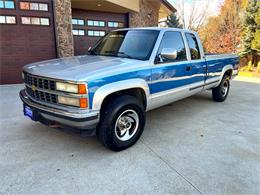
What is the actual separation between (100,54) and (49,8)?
18.7 ft

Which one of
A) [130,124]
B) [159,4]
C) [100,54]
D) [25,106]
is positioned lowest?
[130,124]

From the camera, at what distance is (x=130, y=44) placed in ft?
12.2

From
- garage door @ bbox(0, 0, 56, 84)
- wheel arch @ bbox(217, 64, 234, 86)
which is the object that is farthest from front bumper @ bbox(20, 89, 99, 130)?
garage door @ bbox(0, 0, 56, 84)

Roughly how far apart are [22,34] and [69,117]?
7.00m

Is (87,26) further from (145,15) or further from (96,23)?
(145,15)

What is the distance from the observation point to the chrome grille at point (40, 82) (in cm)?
274

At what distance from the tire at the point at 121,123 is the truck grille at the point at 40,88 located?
2.47 ft

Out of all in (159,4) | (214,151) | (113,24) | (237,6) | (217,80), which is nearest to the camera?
(214,151)

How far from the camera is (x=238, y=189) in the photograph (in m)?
2.31

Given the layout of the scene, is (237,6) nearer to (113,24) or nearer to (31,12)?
(113,24)

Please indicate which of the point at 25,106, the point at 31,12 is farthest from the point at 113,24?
the point at 25,106

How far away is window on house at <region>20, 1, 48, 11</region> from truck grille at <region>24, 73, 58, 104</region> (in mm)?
6026

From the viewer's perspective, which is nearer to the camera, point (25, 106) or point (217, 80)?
point (25, 106)

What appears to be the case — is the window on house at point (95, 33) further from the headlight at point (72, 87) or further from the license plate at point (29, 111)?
the headlight at point (72, 87)
